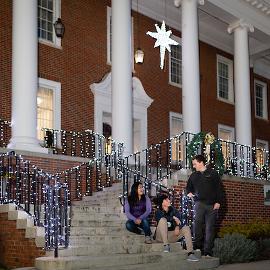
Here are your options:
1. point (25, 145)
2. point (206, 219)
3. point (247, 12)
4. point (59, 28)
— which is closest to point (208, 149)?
point (25, 145)

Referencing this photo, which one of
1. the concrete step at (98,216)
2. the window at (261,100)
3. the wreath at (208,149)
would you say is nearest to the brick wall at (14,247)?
the concrete step at (98,216)

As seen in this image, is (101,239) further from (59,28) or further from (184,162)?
(59,28)

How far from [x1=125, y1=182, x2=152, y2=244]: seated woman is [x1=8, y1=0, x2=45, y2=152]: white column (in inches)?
178

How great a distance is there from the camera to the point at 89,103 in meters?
19.1

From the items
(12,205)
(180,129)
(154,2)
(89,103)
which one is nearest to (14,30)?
(89,103)

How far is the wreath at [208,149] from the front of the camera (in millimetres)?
14617

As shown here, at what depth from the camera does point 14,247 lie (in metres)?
9.63

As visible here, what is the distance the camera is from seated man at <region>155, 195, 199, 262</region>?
982cm

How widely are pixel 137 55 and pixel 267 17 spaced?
5.85 metres

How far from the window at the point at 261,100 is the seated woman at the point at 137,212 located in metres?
19.3

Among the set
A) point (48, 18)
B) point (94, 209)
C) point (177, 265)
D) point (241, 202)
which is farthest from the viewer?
point (48, 18)

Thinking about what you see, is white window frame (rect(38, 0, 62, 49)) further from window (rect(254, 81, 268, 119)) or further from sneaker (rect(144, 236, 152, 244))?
window (rect(254, 81, 268, 119))

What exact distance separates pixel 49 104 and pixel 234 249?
29.1ft

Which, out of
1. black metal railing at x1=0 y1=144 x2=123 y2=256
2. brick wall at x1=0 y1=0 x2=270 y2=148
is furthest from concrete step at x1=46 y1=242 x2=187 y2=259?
brick wall at x1=0 y1=0 x2=270 y2=148
